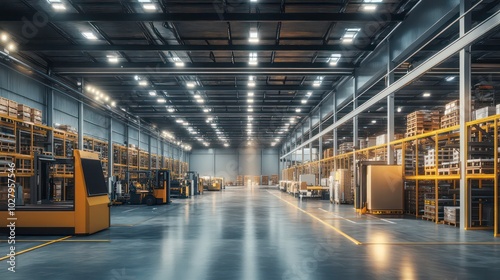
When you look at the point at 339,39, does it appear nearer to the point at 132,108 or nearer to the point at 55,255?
the point at 55,255

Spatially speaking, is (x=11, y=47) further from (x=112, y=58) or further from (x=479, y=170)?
(x=479, y=170)

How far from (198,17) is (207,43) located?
4136 millimetres

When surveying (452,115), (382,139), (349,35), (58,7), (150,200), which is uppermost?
(58,7)

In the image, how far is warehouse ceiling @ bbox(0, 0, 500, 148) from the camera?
13.7 m

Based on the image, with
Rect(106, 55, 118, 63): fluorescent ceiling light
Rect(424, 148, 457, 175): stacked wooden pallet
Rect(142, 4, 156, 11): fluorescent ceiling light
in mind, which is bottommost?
Rect(424, 148, 457, 175): stacked wooden pallet

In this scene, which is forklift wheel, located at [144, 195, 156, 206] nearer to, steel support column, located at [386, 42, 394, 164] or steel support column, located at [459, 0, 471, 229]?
steel support column, located at [386, 42, 394, 164]

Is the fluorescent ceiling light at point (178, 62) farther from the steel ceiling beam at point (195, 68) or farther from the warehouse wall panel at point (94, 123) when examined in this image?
the warehouse wall panel at point (94, 123)

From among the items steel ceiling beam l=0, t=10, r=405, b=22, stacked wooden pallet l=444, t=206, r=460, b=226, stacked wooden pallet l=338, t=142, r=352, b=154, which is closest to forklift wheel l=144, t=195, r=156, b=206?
steel ceiling beam l=0, t=10, r=405, b=22

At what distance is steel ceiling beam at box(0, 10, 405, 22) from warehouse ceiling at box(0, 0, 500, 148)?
3cm

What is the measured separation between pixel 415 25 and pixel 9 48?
14960 mm

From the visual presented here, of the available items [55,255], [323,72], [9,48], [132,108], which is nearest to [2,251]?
[55,255]

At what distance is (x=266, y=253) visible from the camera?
25.9 feet

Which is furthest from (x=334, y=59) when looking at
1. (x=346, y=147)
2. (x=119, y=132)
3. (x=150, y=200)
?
(x=119, y=132)

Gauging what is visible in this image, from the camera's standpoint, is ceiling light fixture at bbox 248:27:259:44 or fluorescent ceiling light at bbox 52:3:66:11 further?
ceiling light fixture at bbox 248:27:259:44
